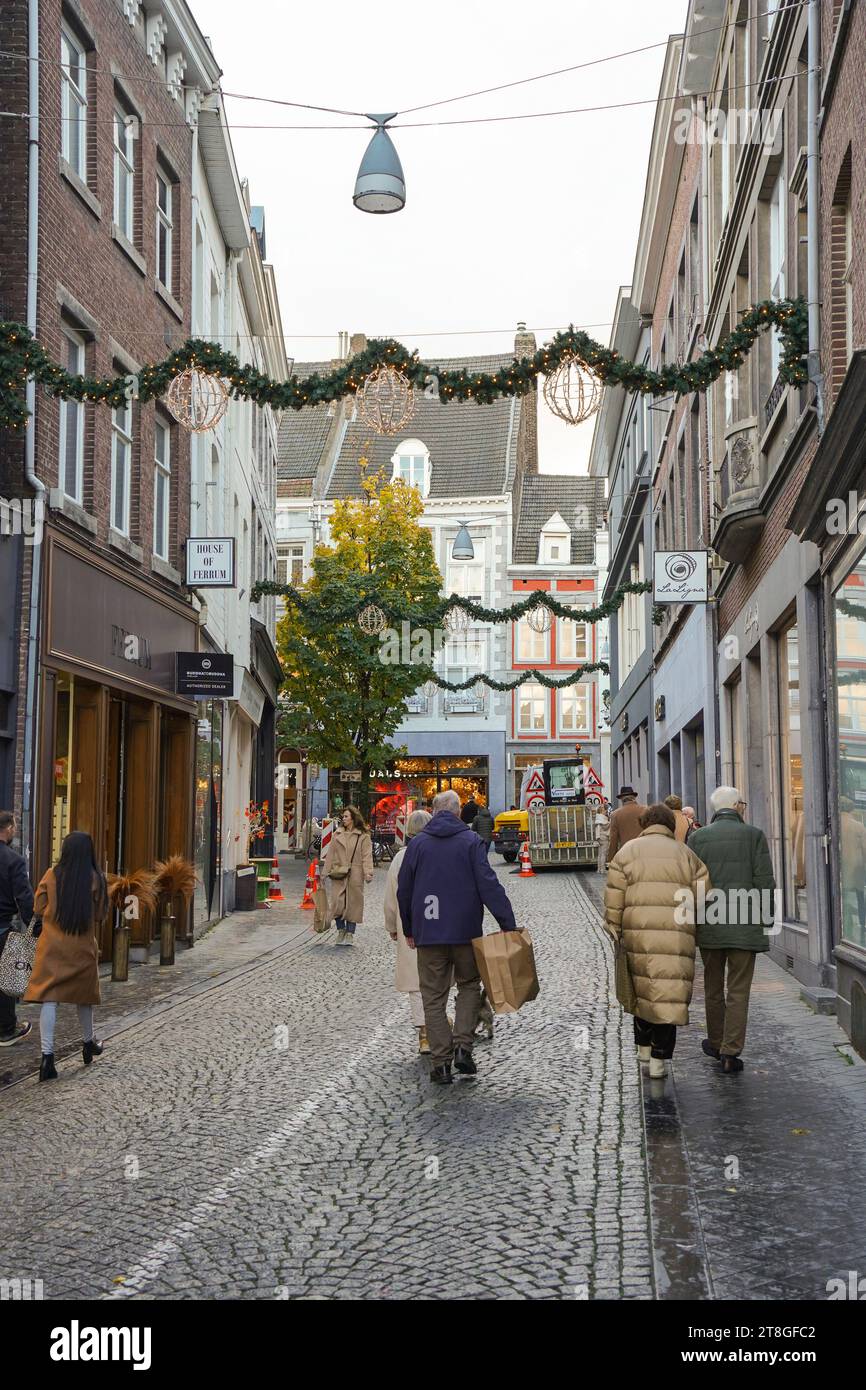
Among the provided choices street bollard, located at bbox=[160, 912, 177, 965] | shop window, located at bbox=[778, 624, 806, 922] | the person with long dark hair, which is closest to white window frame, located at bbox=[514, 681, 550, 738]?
street bollard, located at bbox=[160, 912, 177, 965]

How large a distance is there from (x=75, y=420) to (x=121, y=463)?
6.29ft

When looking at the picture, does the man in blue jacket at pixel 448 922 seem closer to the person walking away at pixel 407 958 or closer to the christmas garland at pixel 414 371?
the person walking away at pixel 407 958

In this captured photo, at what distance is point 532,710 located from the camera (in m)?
62.9

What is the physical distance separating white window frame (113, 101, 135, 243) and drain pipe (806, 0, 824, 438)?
27.1 ft

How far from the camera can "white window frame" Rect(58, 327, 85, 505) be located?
15883mm

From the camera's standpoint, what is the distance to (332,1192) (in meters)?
6.82

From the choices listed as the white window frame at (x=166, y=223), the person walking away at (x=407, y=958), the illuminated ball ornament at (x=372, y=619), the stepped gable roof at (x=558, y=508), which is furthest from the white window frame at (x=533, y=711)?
the person walking away at (x=407, y=958)

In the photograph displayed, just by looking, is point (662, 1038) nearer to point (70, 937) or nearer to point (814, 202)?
point (70, 937)

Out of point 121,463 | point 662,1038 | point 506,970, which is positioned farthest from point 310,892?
point 662,1038

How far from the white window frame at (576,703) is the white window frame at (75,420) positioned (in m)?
47.2

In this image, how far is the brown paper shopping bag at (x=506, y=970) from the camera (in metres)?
9.30

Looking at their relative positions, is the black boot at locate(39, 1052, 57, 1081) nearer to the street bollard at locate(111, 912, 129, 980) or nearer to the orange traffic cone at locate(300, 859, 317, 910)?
the street bollard at locate(111, 912, 129, 980)
